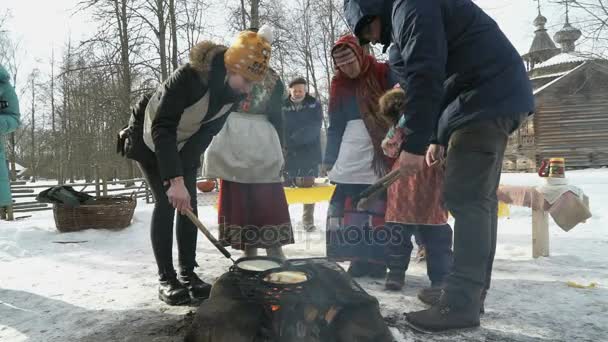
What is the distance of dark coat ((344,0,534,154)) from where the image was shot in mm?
1627

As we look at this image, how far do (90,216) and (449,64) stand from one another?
15.4 feet

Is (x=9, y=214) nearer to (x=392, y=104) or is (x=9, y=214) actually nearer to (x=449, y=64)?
(x=392, y=104)

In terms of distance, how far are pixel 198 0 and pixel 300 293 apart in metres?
12.5

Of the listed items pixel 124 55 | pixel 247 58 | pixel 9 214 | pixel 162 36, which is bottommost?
pixel 9 214

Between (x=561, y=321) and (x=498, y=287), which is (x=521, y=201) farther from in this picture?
(x=561, y=321)

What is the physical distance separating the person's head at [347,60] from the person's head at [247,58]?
718 mm

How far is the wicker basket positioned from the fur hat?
3901mm

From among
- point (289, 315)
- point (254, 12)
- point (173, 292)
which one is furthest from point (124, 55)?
point (289, 315)

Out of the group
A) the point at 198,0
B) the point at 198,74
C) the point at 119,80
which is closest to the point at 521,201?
the point at 198,74

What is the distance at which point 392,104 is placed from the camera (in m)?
2.52

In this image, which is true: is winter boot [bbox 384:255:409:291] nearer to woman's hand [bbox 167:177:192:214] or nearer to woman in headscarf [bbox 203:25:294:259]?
woman in headscarf [bbox 203:25:294:259]

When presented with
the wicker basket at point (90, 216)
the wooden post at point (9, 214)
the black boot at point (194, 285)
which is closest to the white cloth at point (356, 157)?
the black boot at point (194, 285)

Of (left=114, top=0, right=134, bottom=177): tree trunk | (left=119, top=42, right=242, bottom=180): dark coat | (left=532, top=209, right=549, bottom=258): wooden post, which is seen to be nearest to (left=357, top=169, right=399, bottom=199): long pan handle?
(left=119, top=42, right=242, bottom=180): dark coat

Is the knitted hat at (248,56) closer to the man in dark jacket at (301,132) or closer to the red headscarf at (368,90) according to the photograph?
the red headscarf at (368,90)
